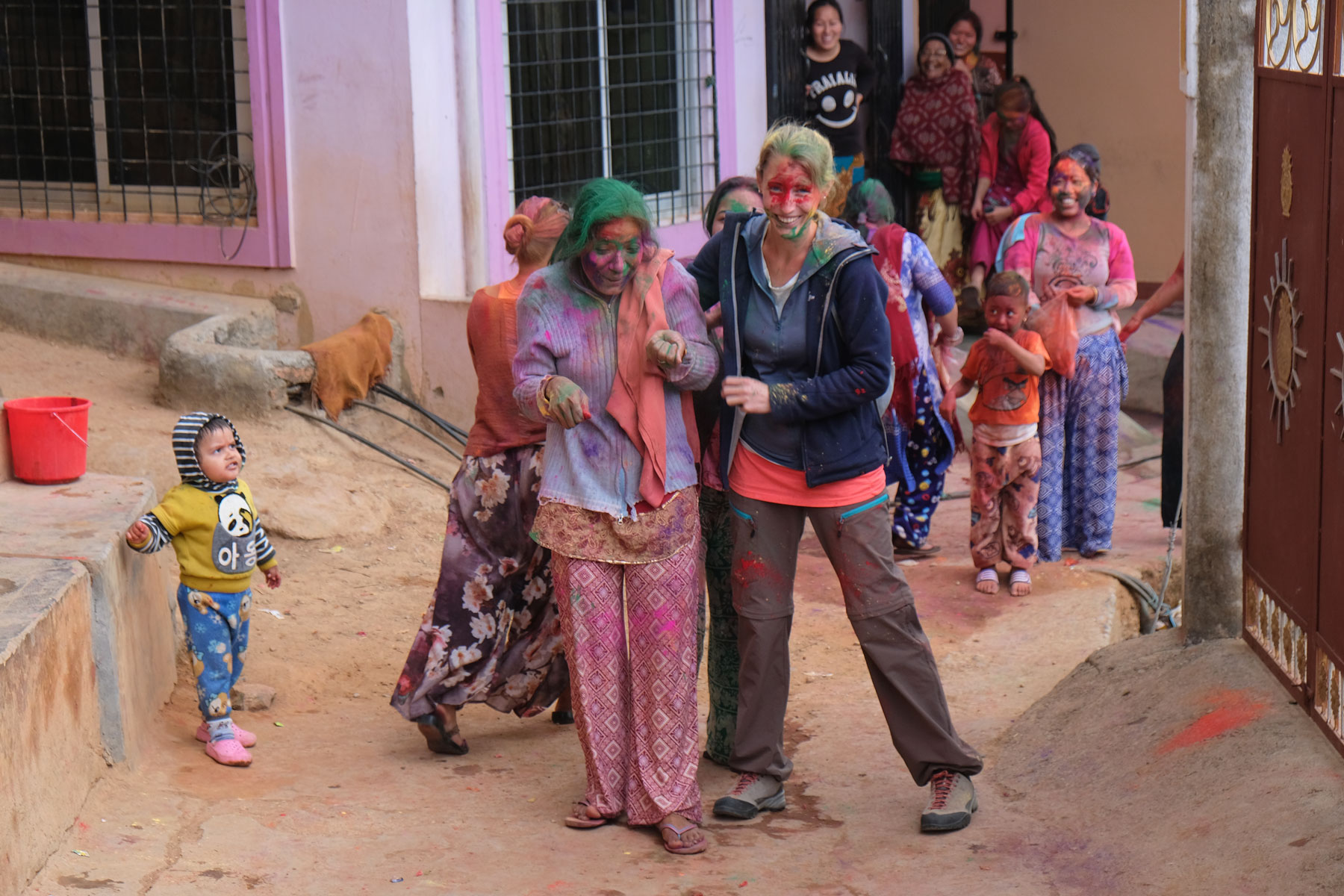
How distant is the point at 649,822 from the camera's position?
386 centimetres

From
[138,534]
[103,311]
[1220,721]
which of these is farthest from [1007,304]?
[103,311]

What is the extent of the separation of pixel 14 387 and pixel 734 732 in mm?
4537

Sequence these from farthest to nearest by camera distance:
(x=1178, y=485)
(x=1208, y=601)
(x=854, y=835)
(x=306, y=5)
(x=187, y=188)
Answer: (x=187, y=188), (x=306, y=5), (x=1178, y=485), (x=1208, y=601), (x=854, y=835)

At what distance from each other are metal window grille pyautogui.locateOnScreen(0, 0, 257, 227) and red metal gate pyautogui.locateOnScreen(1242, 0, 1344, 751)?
5.39m

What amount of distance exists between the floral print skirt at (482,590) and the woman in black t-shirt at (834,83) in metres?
5.79

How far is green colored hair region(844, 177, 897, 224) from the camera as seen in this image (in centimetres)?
641

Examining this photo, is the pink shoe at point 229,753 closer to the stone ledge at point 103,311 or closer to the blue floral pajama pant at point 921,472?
the blue floral pajama pant at point 921,472

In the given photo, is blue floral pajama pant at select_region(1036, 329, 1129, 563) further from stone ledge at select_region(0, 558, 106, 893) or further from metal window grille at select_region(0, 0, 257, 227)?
metal window grille at select_region(0, 0, 257, 227)

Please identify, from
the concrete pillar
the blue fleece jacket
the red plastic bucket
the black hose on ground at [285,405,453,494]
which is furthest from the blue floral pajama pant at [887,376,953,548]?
the red plastic bucket

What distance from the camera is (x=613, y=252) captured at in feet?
12.0

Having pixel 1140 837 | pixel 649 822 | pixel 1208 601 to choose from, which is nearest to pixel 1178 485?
pixel 1208 601

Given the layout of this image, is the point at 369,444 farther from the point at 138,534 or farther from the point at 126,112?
the point at 138,534

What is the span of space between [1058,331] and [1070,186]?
627mm

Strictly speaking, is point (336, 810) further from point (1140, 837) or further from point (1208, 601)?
point (1208, 601)
